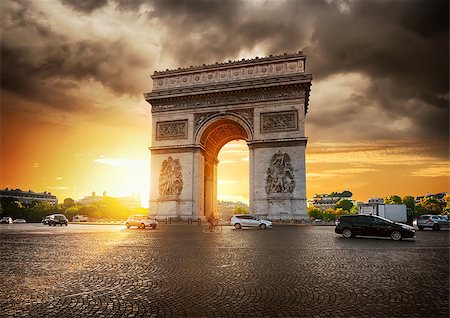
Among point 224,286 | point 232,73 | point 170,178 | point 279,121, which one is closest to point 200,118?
point 232,73

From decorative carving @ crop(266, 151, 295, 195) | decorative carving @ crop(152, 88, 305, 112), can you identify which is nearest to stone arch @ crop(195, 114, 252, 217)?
decorative carving @ crop(152, 88, 305, 112)

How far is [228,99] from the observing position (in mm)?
34500

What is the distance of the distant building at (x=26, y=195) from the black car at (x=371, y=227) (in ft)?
448

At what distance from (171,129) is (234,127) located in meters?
6.72

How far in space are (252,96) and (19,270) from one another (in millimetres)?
28304

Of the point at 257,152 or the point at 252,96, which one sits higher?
the point at 252,96

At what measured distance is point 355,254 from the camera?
422 inches

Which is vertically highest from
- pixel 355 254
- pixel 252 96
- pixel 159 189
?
pixel 252 96

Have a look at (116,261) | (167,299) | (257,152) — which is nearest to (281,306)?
(167,299)

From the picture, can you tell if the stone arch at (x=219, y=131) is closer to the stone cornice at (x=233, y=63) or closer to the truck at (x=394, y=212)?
the stone cornice at (x=233, y=63)

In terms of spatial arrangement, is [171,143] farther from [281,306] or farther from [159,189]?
[281,306]

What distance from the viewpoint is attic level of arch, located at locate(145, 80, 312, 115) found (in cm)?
3231

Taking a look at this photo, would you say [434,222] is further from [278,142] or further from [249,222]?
[249,222]

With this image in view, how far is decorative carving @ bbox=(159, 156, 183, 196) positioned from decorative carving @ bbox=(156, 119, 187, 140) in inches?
98.2
